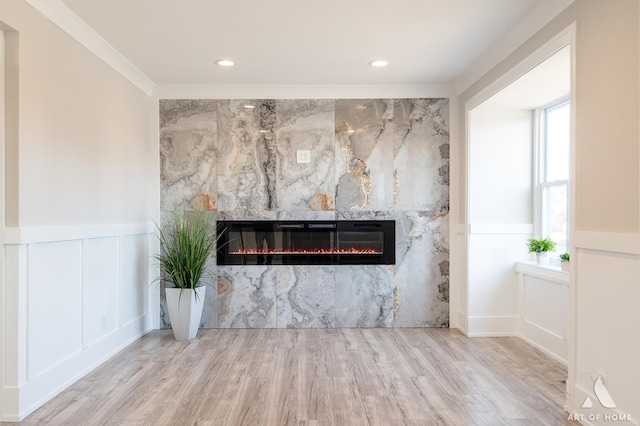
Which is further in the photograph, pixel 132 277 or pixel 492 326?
pixel 492 326

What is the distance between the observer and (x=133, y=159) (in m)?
4.30

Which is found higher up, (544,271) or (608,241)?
(608,241)

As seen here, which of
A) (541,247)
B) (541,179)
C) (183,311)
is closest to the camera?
(541,247)

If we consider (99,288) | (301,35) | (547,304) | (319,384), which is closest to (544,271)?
(547,304)

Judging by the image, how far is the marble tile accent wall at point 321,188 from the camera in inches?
188

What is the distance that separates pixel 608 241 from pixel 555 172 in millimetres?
2150

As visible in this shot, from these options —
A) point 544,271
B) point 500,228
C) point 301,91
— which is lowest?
point 544,271

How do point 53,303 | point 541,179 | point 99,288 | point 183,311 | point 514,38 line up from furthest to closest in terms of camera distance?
point 541,179
point 183,311
point 99,288
point 514,38
point 53,303

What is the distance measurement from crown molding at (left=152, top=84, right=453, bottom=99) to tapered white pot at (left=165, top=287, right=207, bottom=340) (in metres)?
1.99

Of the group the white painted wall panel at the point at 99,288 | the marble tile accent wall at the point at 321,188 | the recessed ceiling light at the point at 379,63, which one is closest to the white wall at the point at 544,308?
the marble tile accent wall at the point at 321,188

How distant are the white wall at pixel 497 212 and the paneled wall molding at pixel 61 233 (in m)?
3.14

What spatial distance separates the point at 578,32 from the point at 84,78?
10.5 feet

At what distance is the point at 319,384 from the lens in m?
3.08

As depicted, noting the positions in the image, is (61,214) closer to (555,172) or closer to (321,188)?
(321,188)
